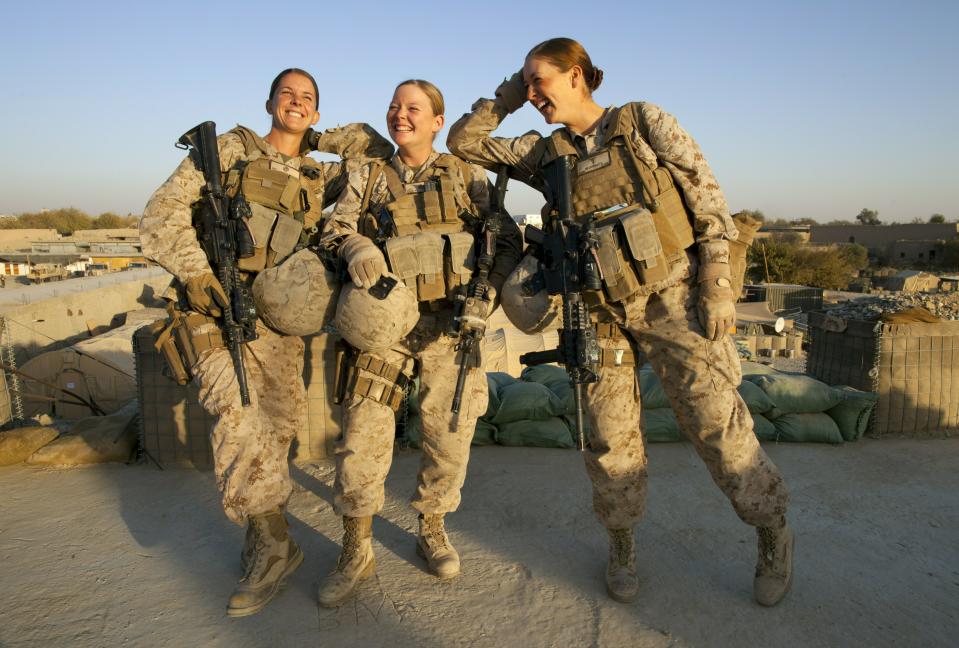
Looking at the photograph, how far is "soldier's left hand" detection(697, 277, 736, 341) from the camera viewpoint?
8.78 ft

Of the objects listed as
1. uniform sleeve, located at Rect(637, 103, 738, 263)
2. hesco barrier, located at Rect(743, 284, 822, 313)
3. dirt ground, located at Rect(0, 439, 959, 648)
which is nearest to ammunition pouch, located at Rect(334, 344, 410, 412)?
dirt ground, located at Rect(0, 439, 959, 648)

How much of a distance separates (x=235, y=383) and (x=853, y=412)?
14.4 feet

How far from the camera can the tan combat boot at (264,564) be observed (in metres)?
2.72

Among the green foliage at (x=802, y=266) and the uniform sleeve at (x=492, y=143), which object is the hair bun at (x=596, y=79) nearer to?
the uniform sleeve at (x=492, y=143)

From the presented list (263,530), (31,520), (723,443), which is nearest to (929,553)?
(723,443)

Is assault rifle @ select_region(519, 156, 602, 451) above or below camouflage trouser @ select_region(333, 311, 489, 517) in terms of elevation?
above

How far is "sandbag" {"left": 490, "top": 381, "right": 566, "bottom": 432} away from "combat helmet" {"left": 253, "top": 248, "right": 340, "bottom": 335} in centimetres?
200

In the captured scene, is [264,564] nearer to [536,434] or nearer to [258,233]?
[258,233]

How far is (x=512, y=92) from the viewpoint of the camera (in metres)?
3.03

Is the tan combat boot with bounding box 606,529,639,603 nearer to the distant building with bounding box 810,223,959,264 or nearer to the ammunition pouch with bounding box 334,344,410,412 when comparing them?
the ammunition pouch with bounding box 334,344,410,412

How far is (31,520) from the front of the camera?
3.57 m

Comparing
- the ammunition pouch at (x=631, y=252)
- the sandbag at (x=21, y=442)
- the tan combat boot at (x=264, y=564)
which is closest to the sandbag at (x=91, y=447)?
the sandbag at (x=21, y=442)

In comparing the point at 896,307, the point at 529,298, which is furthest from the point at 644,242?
the point at 896,307

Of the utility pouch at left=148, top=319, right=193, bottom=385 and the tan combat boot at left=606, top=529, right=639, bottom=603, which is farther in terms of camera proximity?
the utility pouch at left=148, top=319, right=193, bottom=385
